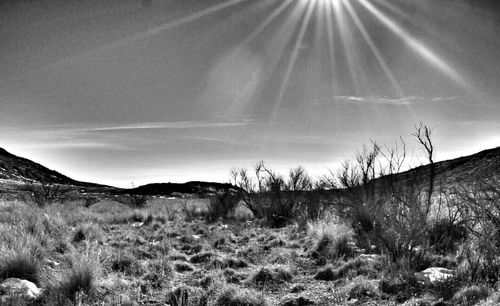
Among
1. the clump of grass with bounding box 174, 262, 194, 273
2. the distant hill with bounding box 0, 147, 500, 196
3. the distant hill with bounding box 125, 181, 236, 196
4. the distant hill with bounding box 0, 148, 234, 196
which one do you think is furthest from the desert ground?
the distant hill with bounding box 0, 148, 234, 196

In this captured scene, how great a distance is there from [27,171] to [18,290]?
133286 mm

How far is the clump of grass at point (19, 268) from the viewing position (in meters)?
6.17

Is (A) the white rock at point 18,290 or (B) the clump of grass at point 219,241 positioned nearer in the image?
(A) the white rock at point 18,290

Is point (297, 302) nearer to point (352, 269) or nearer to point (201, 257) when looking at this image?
point (352, 269)

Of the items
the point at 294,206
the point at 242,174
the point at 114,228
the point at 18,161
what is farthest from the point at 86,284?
the point at 18,161

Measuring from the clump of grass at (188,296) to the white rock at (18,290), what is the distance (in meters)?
1.80

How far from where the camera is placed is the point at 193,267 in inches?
326

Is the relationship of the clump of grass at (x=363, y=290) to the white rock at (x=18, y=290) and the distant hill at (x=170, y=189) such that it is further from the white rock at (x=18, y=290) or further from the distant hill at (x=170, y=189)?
the distant hill at (x=170, y=189)

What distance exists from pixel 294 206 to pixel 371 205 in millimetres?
6619

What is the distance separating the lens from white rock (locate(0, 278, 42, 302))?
5336 mm

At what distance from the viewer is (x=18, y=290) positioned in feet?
18.2

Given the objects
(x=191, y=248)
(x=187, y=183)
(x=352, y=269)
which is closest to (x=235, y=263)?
(x=191, y=248)

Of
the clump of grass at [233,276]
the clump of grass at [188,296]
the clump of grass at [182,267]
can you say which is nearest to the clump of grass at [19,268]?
the clump of grass at [188,296]

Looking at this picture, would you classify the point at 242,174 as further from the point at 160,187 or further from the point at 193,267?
the point at 160,187
